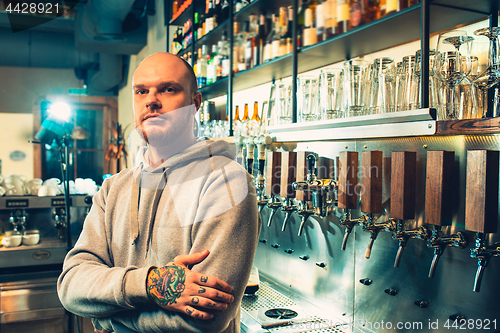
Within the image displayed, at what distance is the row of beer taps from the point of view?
37.5 inches

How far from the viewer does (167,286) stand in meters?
0.83

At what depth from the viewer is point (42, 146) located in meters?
5.68

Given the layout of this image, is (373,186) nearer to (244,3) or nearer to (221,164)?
(221,164)

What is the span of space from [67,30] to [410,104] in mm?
5312

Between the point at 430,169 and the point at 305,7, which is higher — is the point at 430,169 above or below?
below

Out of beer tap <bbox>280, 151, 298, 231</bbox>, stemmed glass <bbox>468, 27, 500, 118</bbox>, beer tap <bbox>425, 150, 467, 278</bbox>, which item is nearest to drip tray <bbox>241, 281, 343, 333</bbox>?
beer tap <bbox>280, 151, 298, 231</bbox>

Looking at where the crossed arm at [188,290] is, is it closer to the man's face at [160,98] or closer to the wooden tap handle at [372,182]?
the man's face at [160,98]

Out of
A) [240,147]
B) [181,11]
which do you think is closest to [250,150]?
[240,147]

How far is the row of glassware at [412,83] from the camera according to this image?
102 cm

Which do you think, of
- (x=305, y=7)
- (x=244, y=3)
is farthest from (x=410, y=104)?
(x=244, y=3)

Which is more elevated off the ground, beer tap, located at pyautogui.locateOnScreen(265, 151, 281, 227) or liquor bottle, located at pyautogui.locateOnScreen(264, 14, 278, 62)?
liquor bottle, located at pyautogui.locateOnScreen(264, 14, 278, 62)

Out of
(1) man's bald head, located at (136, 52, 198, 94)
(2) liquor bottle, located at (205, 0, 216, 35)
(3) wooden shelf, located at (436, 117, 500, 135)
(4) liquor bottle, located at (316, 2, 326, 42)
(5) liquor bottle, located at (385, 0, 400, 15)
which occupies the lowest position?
(3) wooden shelf, located at (436, 117, 500, 135)

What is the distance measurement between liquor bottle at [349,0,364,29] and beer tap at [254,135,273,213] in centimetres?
67

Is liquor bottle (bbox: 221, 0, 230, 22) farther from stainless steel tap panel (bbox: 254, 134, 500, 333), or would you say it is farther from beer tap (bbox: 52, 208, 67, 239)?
beer tap (bbox: 52, 208, 67, 239)
